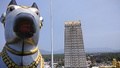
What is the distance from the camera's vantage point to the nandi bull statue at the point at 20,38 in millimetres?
3818

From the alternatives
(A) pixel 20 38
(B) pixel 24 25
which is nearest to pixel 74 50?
(A) pixel 20 38

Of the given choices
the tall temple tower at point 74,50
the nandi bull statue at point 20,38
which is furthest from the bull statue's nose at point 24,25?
the tall temple tower at point 74,50

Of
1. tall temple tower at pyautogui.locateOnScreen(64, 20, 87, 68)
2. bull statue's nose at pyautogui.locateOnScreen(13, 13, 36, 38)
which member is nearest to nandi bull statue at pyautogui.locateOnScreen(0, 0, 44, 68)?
bull statue's nose at pyautogui.locateOnScreen(13, 13, 36, 38)

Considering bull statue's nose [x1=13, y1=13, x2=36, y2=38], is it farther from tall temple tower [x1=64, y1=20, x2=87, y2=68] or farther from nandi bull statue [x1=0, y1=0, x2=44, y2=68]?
tall temple tower [x1=64, y1=20, x2=87, y2=68]

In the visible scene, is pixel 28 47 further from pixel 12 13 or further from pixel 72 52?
pixel 72 52

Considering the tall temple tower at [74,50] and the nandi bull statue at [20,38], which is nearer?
the nandi bull statue at [20,38]

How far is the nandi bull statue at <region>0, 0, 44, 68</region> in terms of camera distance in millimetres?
3818

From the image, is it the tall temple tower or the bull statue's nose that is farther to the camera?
the tall temple tower

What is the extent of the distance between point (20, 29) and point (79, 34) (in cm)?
2049

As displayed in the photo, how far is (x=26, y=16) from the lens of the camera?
147 inches

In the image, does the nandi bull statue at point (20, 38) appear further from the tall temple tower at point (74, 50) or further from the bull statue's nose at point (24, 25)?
the tall temple tower at point (74, 50)

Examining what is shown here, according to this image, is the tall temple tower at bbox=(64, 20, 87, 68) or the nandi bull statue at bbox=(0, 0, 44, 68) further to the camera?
the tall temple tower at bbox=(64, 20, 87, 68)

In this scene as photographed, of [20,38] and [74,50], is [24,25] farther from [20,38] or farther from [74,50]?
[74,50]

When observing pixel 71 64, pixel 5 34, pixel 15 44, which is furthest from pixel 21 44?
pixel 71 64
